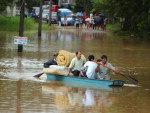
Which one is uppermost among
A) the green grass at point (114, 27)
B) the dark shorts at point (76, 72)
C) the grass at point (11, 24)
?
the dark shorts at point (76, 72)

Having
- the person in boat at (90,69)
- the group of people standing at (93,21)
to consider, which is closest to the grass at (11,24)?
the group of people standing at (93,21)

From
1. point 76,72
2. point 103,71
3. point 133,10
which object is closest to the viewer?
point 103,71

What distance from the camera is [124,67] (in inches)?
976

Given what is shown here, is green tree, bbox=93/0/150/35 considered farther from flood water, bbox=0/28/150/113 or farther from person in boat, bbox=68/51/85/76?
person in boat, bbox=68/51/85/76

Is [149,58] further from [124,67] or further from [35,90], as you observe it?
[35,90]

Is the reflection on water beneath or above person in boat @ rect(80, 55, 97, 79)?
beneath

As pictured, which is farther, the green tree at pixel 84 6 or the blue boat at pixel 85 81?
the green tree at pixel 84 6

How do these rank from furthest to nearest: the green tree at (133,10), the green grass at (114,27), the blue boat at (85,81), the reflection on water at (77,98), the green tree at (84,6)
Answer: the green tree at (84,6) < the green grass at (114,27) < the green tree at (133,10) < the blue boat at (85,81) < the reflection on water at (77,98)

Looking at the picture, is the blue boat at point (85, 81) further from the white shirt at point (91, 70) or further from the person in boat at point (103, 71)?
the person in boat at point (103, 71)

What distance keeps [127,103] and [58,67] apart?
4.75m

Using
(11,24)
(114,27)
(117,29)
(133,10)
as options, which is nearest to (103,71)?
(133,10)

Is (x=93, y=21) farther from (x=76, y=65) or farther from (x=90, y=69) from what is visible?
(x=90, y=69)

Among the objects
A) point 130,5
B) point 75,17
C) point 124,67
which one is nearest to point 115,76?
point 124,67

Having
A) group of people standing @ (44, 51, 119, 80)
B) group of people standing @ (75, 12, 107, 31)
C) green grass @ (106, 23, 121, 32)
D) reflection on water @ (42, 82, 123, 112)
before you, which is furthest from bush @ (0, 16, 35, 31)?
reflection on water @ (42, 82, 123, 112)
